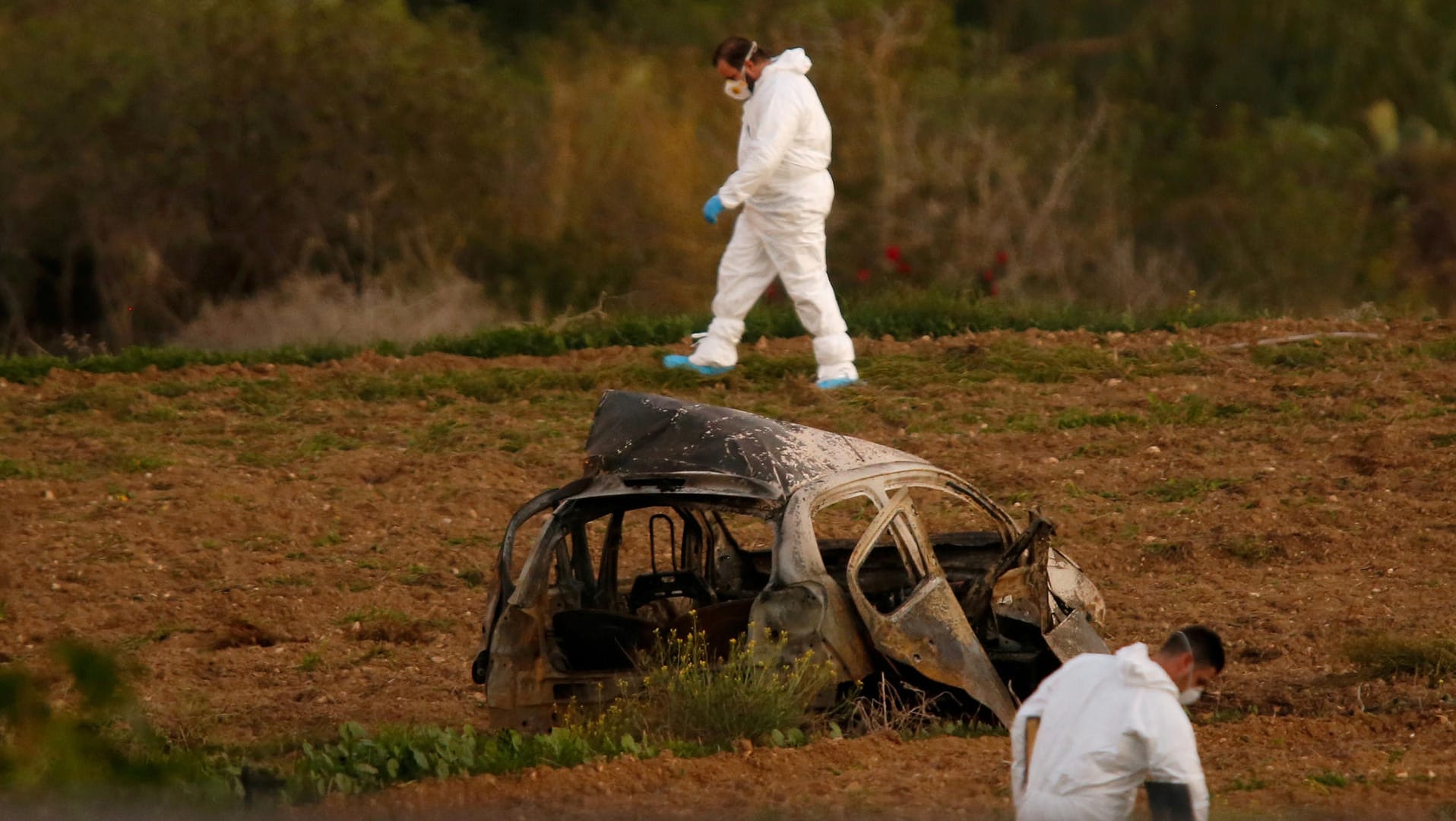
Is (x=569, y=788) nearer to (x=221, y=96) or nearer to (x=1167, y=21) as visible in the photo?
(x=221, y=96)

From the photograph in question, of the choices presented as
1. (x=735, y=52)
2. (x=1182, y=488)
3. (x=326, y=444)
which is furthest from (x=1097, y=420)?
(x=326, y=444)

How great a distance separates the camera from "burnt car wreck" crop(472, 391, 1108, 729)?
7.61 meters

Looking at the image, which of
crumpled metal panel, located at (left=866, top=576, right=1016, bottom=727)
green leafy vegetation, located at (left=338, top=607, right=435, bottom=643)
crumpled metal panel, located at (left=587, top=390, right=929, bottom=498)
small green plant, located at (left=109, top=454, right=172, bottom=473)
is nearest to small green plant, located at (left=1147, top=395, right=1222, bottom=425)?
green leafy vegetation, located at (left=338, top=607, right=435, bottom=643)

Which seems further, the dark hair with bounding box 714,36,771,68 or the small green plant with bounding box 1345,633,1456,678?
the dark hair with bounding box 714,36,771,68

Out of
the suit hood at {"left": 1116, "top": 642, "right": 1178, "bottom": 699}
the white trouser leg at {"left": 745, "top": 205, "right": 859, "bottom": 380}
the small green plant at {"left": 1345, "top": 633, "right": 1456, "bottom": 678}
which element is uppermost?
the suit hood at {"left": 1116, "top": 642, "right": 1178, "bottom": 699}

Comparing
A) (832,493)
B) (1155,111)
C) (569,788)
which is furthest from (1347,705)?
(1155,111)

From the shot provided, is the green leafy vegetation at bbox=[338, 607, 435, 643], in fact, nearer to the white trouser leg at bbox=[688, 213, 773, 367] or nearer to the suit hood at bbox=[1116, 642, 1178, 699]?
the white trouser leg at bbox=[688, 213, 773, 367]

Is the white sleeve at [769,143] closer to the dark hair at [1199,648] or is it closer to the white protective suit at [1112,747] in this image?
the dark hair at [1199,648]

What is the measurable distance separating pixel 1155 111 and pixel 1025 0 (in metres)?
4.03

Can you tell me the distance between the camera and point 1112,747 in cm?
520

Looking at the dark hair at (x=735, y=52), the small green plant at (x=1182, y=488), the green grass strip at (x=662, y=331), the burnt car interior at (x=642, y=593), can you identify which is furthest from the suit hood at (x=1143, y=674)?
the green grass strip at (x=662, y=331)

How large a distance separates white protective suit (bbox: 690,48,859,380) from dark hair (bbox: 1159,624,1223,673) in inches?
331

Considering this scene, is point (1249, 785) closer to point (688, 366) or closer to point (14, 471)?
point (688, 366)

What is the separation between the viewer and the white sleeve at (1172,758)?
5148mm
